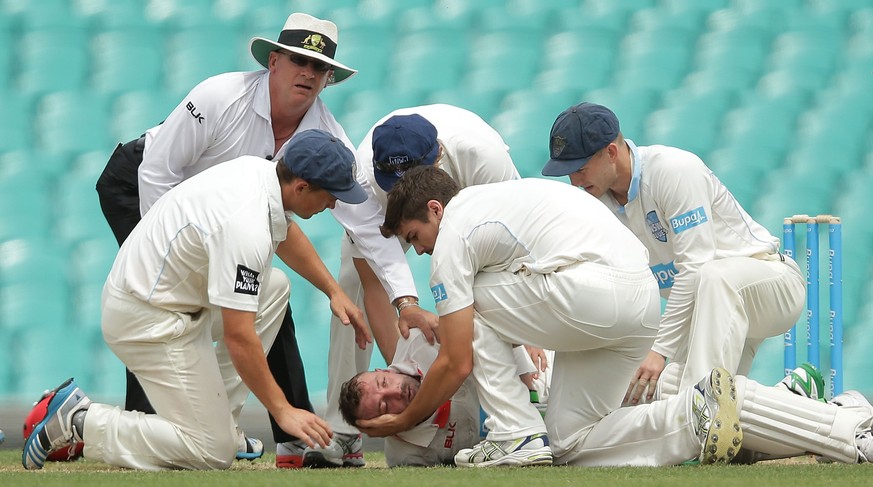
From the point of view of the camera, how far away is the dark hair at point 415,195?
2801 mm

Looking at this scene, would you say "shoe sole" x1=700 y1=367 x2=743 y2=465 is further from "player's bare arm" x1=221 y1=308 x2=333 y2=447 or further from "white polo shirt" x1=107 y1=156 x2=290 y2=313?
"white polo shirt" x1=107 y1=156 x2=290 y2=313

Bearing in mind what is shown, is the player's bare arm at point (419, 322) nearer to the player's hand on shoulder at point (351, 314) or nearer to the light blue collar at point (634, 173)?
the player's hand on shoulder at point (351, 314)

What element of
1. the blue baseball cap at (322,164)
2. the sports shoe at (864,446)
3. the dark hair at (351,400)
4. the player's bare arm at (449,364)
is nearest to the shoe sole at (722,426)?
the sports shoe at (864,446)

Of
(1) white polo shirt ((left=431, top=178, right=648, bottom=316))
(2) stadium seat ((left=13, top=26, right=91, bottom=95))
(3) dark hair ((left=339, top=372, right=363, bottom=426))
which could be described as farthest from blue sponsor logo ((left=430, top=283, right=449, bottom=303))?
(2) stadium seat ((left=13, top=26, right=91, bottom=95))

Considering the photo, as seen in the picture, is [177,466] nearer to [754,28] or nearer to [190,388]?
[190,388]

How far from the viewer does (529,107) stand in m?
5.27

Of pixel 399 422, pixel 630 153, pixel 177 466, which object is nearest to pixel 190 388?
pixel 177 466

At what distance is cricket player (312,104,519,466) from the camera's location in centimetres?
304

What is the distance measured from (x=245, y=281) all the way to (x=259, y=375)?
0.73 ft

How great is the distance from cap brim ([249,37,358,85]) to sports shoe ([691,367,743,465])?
4.40 ft

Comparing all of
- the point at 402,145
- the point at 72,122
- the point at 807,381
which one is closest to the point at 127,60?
the point at 72,122

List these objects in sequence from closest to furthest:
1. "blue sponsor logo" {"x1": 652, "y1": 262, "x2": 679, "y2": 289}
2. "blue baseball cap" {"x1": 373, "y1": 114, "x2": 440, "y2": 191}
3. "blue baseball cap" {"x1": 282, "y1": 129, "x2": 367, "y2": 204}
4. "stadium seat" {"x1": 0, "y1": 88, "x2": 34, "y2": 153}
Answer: "blue baseball cap" {"x1": 282, "y1": 129, "x2": 367, "y2": 204} → "blue baseball cap" {"x1": 373, "y1": 114, "x2": 440, "y2": 191} → "blue sponsor logo" {"x1": 652, "y1": 262, "x2": 679, "y2": 289} → "stadium seat" {"x1": 0, "y1": 88, "x2": 34, "y2": 153}

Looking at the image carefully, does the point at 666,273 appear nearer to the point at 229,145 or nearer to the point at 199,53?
the point at 229,145

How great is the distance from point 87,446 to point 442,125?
127cm
